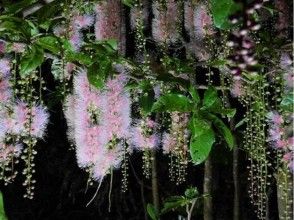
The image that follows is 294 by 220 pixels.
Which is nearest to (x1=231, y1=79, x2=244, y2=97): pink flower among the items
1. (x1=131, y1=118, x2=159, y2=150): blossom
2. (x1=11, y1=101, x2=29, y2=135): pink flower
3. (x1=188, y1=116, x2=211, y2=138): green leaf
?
(x1=131, y1=118, x2=159, y2=150): blossom

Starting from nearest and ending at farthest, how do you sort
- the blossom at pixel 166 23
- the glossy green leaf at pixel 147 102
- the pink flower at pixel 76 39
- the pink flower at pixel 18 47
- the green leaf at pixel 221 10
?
the green leaf at pixel 221 10 → the glossy green leaf at pixel 147 102 → the pink flower at pixel 18 47 → the pink flower at pixel 76 39 → the blossom at pixel 166 23

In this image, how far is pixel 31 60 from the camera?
1667 mm

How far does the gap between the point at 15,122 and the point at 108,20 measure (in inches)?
29.3

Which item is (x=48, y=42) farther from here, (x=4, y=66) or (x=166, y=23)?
(x=166, y=23)

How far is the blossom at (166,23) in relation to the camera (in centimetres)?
267

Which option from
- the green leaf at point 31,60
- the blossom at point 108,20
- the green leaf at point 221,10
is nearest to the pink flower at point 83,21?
the blossom at point 108,20

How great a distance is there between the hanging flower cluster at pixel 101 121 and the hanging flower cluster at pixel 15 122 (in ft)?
0.65

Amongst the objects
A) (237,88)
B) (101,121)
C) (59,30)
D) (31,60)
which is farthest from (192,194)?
(31,60)

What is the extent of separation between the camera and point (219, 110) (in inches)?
71.1

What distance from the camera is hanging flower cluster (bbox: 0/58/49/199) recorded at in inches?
84.1

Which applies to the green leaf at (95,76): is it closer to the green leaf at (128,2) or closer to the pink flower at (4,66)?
the pink flower at (4,66)

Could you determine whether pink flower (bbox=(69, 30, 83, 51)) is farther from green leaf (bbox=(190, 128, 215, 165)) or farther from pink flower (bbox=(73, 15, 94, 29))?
green leaf (bbox=(190, 128, 215, 165))

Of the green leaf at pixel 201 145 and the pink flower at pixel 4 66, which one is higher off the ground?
the pink flower at pixel 4 66

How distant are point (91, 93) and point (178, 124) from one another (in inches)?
21.9
